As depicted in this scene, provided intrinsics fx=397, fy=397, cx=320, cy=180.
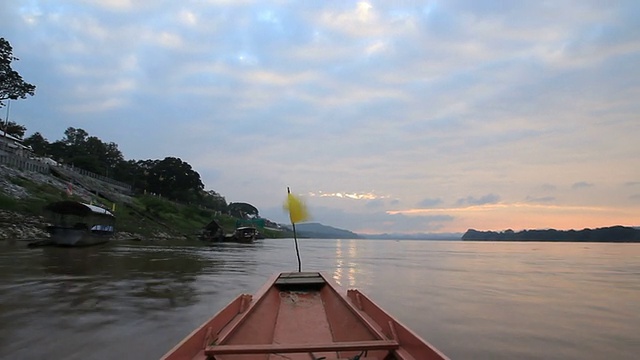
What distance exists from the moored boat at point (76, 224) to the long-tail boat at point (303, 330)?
906 inches

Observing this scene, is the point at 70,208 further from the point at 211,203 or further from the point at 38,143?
the point at 211,203

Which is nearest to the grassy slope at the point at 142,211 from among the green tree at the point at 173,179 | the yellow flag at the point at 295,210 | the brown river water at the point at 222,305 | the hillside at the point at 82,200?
the hillside at the point at 82,200

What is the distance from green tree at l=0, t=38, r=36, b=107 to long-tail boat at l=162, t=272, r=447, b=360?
175ft

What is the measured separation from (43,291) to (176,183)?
77.5 meters

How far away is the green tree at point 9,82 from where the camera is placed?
4581cm

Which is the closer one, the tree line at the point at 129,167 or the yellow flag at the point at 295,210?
the yellow flag at the point at 295,210

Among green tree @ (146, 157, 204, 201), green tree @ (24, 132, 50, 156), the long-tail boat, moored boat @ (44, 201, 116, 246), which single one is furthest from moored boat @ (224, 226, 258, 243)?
the long-tail boat

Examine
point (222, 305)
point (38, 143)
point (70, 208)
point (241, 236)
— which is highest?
point (38, 143)

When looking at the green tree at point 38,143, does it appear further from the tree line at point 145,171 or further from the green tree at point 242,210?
the green tree at point 242,210

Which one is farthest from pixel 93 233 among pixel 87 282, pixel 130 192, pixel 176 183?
pixel 176 183

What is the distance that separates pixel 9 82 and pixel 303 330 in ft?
185

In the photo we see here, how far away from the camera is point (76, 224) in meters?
29.0

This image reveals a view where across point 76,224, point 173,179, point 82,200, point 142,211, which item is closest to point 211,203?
point 173,179

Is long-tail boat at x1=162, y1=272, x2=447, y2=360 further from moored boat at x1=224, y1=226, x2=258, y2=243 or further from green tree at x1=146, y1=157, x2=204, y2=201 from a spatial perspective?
green tree at x1=146, y1=157, x2=204, y2=201
